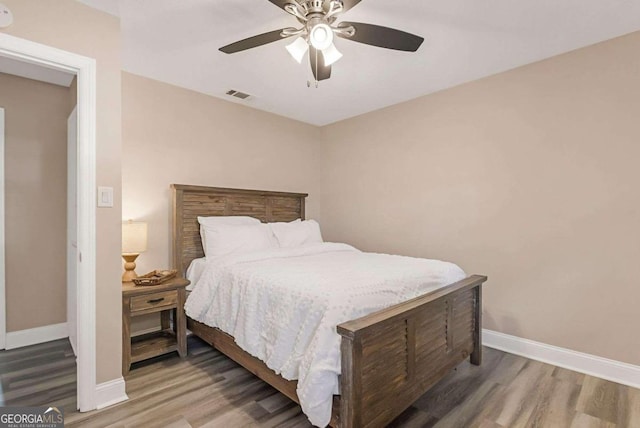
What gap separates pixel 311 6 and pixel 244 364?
233 cm

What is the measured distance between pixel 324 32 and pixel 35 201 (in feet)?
10.2

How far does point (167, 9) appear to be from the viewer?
6.78 ft

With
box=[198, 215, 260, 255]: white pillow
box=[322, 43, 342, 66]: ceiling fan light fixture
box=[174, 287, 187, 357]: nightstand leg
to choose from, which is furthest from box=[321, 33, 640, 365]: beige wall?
box=[174, 287, 187, 357]: nightstand leg

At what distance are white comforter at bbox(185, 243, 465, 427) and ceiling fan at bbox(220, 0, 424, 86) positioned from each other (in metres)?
1.40

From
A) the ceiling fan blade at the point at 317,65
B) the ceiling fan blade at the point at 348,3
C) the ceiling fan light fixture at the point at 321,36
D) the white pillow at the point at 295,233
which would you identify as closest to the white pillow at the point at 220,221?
the white pillow at the point at 295,233

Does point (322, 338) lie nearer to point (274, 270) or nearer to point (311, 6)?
point (274, 270)

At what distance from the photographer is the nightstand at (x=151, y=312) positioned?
2375mm

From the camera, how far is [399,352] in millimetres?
1782

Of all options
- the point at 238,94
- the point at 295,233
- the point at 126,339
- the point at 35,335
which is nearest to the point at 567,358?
Answer: the point at 295,233

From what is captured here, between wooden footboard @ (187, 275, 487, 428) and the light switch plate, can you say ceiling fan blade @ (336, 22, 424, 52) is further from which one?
the light switch plate

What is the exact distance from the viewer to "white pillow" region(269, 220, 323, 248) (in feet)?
11.7

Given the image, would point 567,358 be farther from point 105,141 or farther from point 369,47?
point 105,141

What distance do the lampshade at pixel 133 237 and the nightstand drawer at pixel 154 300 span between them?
430 mm

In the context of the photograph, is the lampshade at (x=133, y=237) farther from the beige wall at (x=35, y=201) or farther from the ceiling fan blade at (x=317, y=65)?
the ceiling fan blade at (x=317, y=65)
